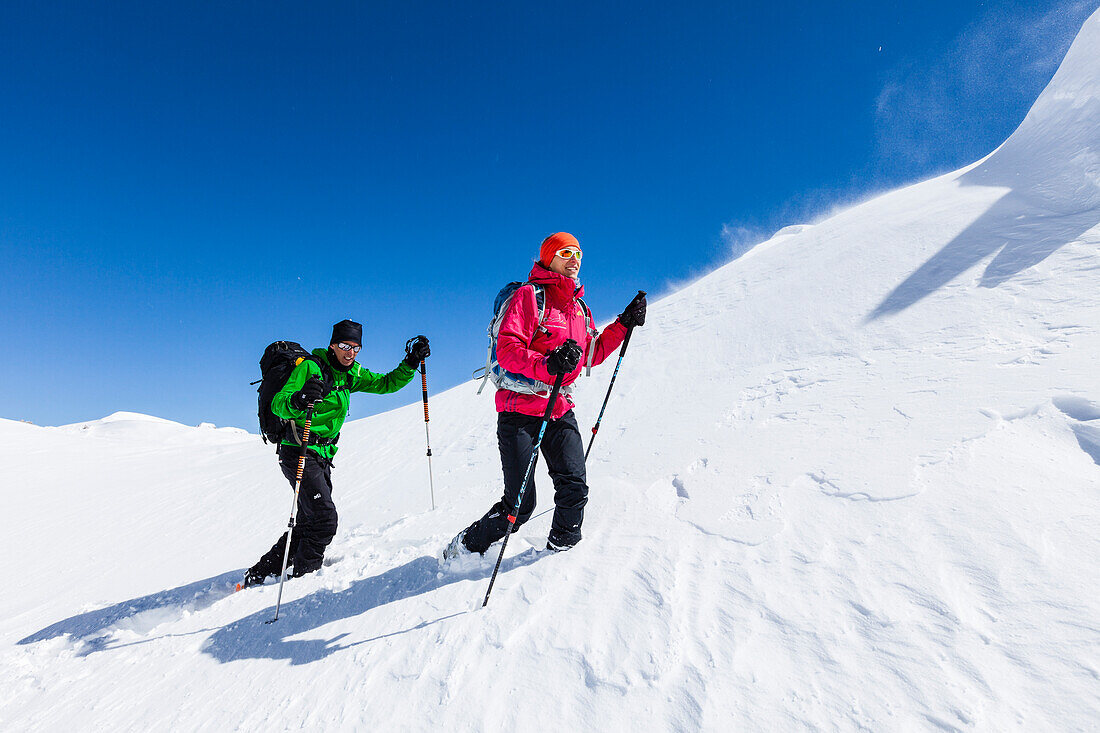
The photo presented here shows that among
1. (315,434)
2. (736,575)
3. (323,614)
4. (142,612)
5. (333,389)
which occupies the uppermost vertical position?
(333,389)

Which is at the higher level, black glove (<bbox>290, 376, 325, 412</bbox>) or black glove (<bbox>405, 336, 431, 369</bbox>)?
black glove (<bbox>405, 336, 431, 369</bbox>)

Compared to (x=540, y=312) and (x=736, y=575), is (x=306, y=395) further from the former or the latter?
(x=736, y=575)

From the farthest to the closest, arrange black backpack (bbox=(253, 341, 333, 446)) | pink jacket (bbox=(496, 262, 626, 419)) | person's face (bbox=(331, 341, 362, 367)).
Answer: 1. person's face (bbox=(331, 341, 362, 367))
2. black backpack (bbox=(253, 341, 333, 446))
3. pink jacket (bbox=(496, 262, 626, 419))

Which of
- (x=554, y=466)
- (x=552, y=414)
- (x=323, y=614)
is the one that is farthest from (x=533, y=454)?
(x=323, y=614)

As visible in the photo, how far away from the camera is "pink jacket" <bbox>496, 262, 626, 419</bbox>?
11.7ft

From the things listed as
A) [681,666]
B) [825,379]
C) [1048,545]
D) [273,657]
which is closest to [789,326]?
[825,379]

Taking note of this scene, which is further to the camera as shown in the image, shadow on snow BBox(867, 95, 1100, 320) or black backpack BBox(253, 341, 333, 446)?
shadow on snow BBox(867, 95, 1100, 320)

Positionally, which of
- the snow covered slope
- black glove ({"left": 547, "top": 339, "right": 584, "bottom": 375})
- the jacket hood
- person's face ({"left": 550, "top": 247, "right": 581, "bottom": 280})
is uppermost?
person's face ({"left": 550, "top": 247, "right": 581, "bottom": 280})

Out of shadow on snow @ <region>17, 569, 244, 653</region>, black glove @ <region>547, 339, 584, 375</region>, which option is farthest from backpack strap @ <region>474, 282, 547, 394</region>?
shadow on snow @ <region>17, 569, 244, 653</region>

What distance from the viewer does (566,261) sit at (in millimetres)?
3969

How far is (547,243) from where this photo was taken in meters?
4.02

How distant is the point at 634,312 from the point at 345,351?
2813mm

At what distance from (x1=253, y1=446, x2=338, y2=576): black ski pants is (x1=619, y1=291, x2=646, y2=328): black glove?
3174 millimetres

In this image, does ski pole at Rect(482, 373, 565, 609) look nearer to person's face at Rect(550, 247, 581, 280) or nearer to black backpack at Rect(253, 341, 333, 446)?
person's face at Rect(550, 247, 581, 280)
